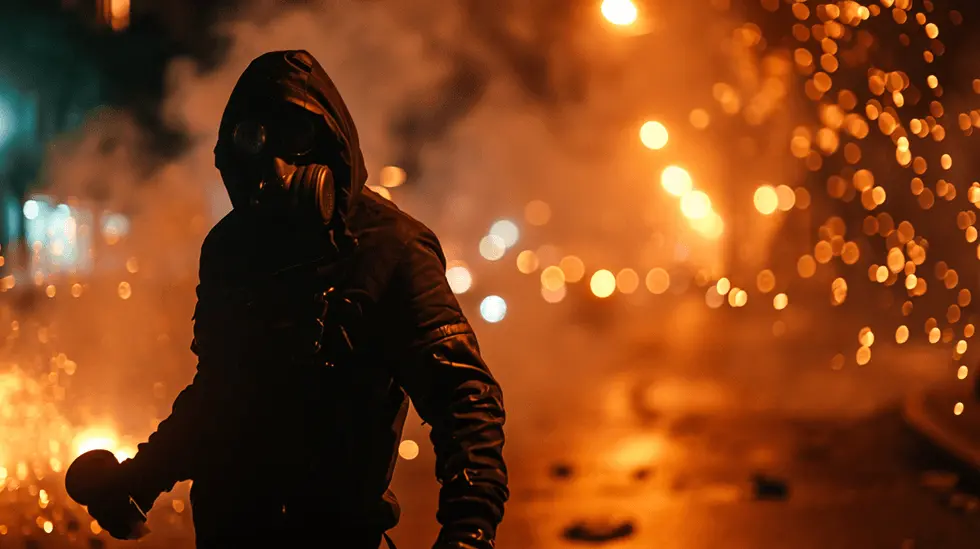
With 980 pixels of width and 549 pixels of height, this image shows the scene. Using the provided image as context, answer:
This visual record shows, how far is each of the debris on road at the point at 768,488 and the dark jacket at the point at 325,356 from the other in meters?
6.05

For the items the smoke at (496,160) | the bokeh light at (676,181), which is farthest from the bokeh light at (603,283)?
the bokeh light at (676,181)

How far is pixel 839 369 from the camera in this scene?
14633 mm

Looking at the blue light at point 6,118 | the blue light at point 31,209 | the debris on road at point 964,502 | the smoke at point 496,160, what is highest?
the smoke at point 496,160

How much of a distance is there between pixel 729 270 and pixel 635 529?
1283 centimetres

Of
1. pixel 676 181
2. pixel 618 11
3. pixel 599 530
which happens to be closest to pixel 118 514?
pixel 599 530

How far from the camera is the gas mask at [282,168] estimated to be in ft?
7.00

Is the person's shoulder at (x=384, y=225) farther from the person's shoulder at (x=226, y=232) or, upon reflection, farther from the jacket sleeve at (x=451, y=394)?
the person's shoulder at (x=226, y=232)

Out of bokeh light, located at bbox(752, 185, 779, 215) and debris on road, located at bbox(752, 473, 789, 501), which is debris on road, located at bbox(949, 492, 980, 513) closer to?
debris on road, located at bbox(752, 473, 789, 501)

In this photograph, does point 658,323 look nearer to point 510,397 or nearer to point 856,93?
point 856,93

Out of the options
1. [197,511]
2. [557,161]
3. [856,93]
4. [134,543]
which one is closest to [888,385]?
[856,93]

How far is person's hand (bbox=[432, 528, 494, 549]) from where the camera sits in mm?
1979

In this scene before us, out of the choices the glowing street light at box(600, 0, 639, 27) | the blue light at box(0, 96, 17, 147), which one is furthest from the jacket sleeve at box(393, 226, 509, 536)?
the glowing street light at box(600, 0, 639, 27)

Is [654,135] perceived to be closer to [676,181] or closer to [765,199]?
[676,181]

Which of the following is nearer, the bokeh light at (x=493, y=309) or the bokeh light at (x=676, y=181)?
the bokeh light at (x=493, y=309)
